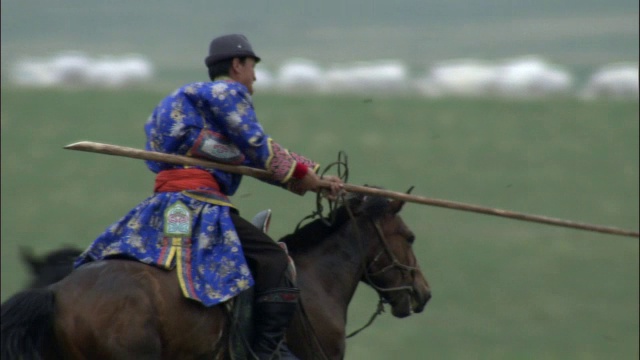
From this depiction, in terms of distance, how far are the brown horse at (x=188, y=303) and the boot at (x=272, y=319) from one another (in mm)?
172

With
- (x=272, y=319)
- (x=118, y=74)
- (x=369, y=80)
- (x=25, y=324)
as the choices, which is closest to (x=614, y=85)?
(x=369, y=80)

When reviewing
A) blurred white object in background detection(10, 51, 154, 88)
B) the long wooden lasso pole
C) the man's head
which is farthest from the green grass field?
the man's head

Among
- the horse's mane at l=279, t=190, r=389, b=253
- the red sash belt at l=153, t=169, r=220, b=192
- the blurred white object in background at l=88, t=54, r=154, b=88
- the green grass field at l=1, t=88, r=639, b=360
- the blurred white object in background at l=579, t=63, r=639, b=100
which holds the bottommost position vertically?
the green grass field at l=1, t=88, r=639, b=360

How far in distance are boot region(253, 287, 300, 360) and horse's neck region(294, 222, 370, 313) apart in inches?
14.6

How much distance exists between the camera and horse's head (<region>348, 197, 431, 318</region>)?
7121 mm

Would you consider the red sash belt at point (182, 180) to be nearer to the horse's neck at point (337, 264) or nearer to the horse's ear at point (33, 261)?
the horse's neck at point (337, 264)

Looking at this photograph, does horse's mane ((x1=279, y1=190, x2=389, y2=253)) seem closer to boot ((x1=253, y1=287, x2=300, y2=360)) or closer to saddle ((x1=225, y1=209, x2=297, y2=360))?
boot ((x1=253, y1=287, x2=300, y2=360))

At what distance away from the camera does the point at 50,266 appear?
7.45 meters

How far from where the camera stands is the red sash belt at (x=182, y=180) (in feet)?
21.0

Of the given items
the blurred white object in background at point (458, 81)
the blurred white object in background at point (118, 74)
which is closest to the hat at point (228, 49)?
the blurred white object in background at point (458, 81)

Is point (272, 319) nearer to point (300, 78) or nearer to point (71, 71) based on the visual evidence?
point (300, 78)

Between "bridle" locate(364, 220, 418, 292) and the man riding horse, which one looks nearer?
the man riding horse

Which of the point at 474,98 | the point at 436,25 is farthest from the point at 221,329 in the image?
the point at 436,25

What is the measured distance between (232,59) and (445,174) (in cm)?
1873
